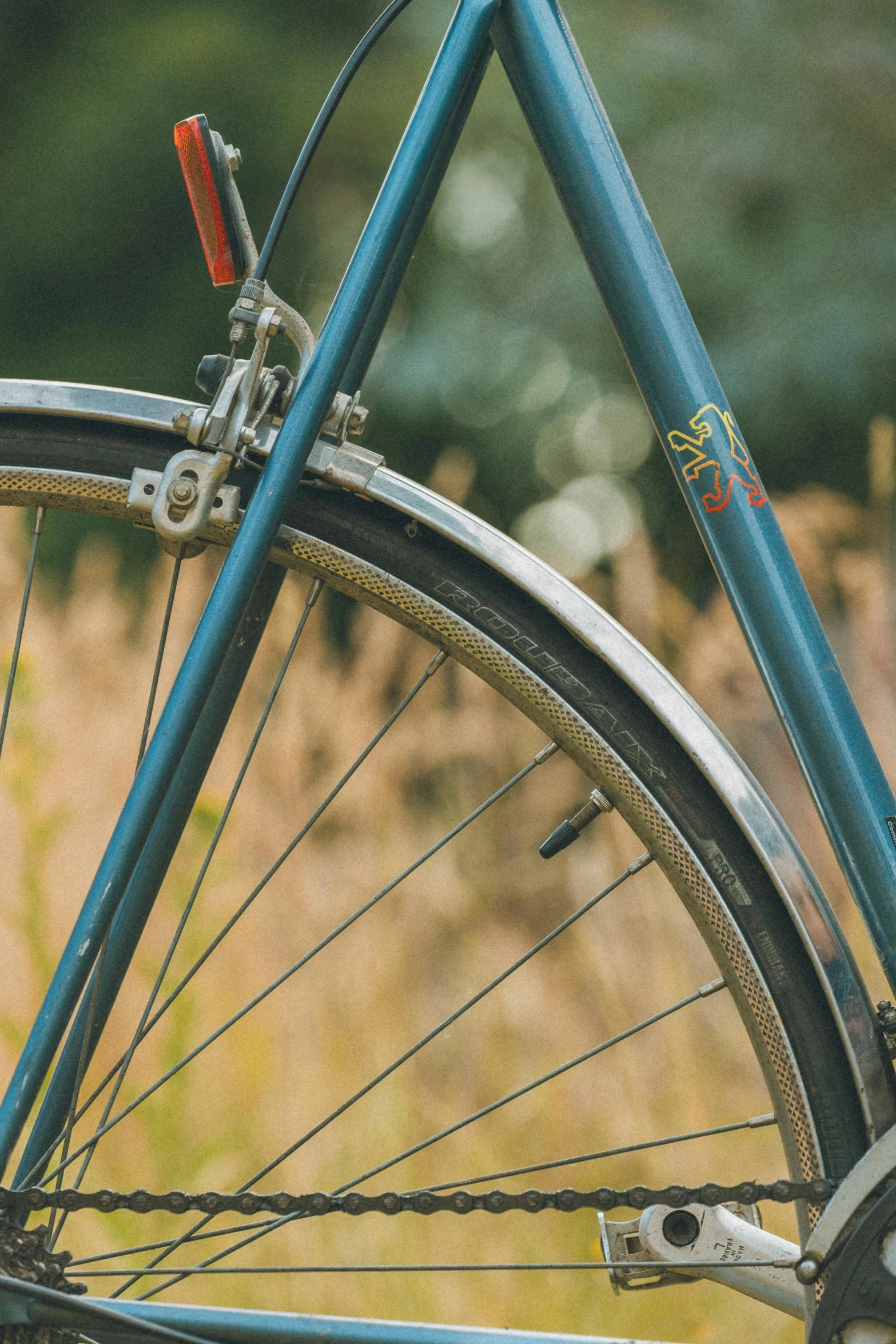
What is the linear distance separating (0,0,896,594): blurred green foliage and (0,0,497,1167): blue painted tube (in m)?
1.00

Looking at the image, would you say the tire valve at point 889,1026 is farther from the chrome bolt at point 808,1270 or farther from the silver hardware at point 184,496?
the silver hardware at point 184,496

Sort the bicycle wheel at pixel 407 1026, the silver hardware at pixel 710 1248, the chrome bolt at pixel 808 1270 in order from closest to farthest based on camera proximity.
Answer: the chrome bolt at pixel 808 1270
the silver hardware at pixel 710 1248
the bicycle wheel at pixel 407 1026

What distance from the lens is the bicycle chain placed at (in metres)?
0.60

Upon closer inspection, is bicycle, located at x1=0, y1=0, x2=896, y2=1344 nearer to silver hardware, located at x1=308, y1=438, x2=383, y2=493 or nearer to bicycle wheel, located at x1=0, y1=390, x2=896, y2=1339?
silver hardware, located at x1=308, y1=438, x2=383, y2=493

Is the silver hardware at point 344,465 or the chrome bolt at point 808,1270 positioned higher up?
the silver hardware at point 344,465

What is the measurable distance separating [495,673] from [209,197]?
31 centimetres

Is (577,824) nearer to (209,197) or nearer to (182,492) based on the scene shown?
(182,492)

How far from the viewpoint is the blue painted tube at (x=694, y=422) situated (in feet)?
2.13

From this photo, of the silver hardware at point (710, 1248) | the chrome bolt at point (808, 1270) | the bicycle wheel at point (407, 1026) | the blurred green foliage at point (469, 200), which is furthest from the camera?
the blurred green foliage at point (469, 200)

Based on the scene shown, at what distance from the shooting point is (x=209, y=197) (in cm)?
63

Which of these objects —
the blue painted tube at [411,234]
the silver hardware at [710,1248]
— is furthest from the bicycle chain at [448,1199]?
the blue painted tube at [411,234]

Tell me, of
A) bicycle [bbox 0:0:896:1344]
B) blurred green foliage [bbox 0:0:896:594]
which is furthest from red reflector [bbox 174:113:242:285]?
blurred green foliage [bbox 0:0:896:594]

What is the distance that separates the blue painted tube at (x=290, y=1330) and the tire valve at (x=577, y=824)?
0.26 metres

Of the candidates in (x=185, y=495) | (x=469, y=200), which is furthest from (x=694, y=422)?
(x=469, y=200)
